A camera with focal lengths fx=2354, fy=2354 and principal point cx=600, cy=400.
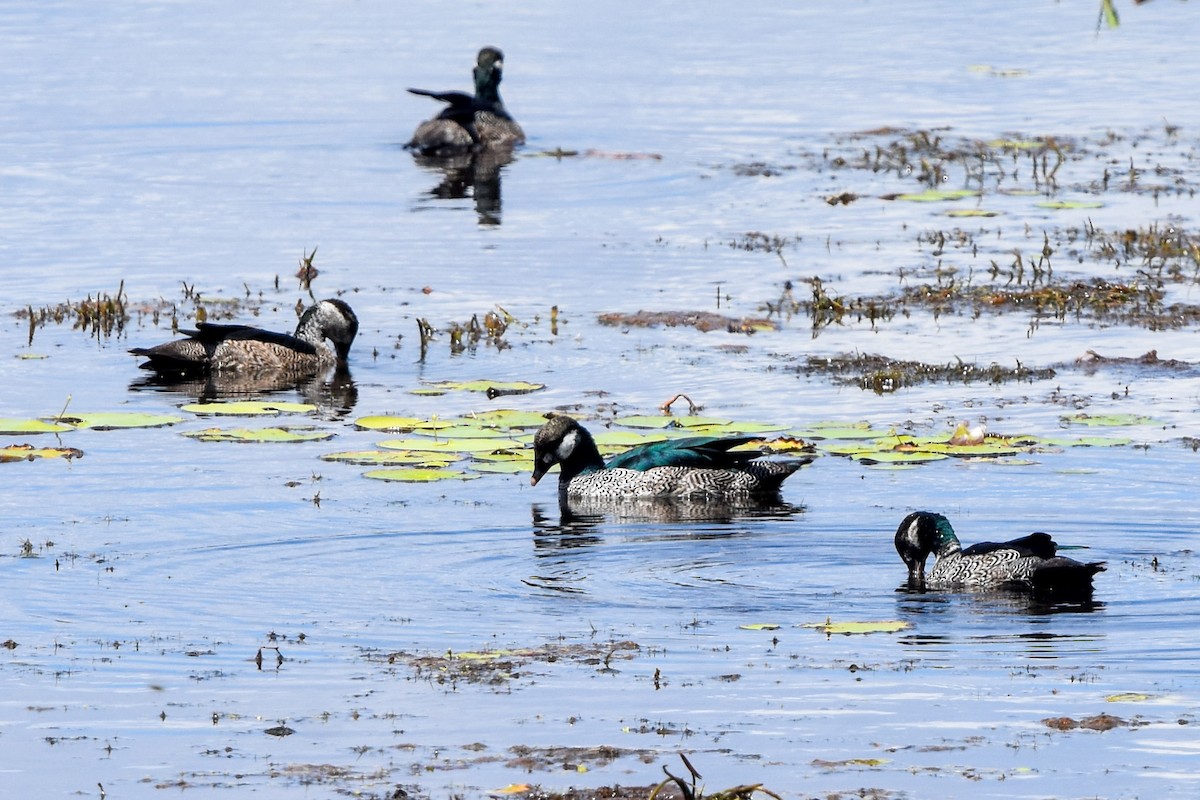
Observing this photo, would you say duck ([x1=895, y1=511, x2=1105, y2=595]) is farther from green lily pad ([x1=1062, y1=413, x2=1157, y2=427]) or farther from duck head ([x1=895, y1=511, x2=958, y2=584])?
green lily pad ([x1=1062, y1=413, x2=1157, y2=427])

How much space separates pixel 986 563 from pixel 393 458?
14.2 feet

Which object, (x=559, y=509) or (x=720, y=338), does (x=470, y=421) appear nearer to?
(x=559, y=509)

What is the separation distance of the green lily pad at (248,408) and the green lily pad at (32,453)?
1.58m

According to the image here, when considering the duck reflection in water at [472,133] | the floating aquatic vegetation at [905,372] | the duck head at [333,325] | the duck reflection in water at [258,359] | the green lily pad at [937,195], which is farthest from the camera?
the duck reflection in water at [472,133]

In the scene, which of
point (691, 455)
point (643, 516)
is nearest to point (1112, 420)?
point (691, 455)

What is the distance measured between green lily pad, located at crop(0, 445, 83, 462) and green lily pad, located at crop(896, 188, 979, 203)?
12.8 metres

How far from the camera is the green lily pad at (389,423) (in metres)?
15.8

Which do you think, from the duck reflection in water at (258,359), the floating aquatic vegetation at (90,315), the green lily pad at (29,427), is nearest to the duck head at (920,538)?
the green lily pad at (29,427)

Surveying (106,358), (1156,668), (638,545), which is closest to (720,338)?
(106,358)

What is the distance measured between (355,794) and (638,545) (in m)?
5.02

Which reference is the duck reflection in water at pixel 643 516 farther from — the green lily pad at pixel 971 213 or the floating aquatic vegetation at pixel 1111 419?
the green lily pad at pixel 971 213

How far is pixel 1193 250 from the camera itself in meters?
21.4

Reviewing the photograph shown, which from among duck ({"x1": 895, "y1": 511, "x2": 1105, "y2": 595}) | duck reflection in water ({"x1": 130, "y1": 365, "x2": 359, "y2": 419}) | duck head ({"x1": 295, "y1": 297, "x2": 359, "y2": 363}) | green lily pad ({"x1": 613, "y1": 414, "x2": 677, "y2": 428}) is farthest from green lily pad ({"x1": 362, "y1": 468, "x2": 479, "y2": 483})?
duck head ({"x1": 295, "y1": 297, "x2": 359, "y2": 363})

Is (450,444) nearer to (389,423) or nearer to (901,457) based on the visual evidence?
(389,423)
